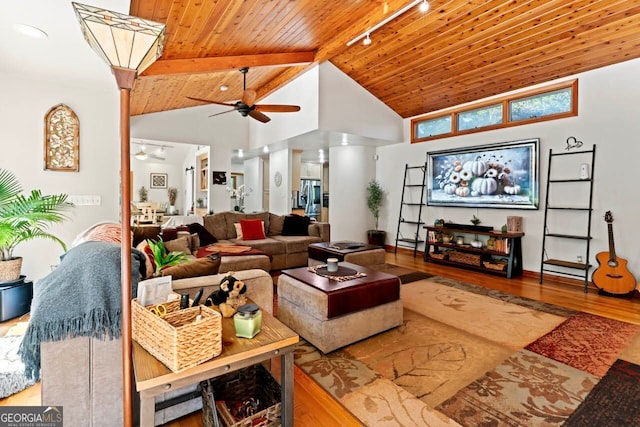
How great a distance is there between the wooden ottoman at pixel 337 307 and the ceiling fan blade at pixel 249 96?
2782mm

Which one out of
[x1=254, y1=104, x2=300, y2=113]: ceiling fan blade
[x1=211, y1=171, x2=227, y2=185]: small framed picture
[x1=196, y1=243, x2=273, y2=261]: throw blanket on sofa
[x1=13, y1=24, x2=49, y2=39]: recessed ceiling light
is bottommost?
[x1=196, y1=243, x2=273, y2=261]: throw blanket on sofa

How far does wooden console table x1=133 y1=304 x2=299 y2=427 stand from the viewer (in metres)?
1.03

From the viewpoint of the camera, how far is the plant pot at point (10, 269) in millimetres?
2895

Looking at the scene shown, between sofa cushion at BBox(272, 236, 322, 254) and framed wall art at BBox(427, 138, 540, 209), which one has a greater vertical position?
framed wall art at BBox(427, 138, 540, 209)

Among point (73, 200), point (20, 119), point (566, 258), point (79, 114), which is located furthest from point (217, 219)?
point (566, 258)

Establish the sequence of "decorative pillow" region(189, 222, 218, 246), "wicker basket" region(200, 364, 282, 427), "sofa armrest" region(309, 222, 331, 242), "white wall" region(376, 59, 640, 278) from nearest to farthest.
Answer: "wicker basket" region(200, 364, 282, 427), "white wall" region(376, 59, 640, 278), "decorative pillow" region(189, 222, 218, 246), "sofa armrest" region(309, 222, 331, 242)

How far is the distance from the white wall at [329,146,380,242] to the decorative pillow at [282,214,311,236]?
5.61ft

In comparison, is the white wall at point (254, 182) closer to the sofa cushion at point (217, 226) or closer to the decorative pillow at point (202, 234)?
the sofa cushion at point (217, 226)

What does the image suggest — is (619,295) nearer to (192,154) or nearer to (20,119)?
(20,119)

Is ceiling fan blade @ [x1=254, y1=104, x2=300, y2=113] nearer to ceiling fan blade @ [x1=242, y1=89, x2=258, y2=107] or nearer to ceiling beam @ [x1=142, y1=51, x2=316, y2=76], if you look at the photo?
ceiling fan blade @ [x1=242, y1=89, x2=258, y2=107]

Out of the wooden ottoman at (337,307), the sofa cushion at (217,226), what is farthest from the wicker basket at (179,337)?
the sofa cushion at (217,226)

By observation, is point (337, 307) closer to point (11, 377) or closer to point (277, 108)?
point (11, 377)

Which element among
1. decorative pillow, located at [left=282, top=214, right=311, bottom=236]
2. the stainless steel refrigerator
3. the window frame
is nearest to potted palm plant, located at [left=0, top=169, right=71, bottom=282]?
decorative pillow, located at [left=282, top=214, right=311, bottom=236]

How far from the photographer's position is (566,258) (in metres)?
4.47
